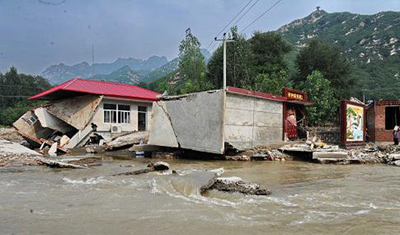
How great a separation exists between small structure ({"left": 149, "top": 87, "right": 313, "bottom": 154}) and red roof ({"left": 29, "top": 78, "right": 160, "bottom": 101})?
6.07 meters

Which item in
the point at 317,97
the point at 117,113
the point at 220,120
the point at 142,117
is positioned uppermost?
the point at 317,97

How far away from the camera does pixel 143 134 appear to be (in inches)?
703

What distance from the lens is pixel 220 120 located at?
12.5 metres

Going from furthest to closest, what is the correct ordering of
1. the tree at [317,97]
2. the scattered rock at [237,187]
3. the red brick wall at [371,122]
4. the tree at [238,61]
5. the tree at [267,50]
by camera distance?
the tree at [267,50] < the tree at [238,61] < the tree at [317,97] < the red brick wall at [371,122] < the scattered rock at [237,187]

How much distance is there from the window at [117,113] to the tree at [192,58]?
19.7 metres

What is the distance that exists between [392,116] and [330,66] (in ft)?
48.3

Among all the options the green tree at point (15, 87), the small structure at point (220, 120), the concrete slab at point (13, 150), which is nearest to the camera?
the concrete slab at point (13, 150)

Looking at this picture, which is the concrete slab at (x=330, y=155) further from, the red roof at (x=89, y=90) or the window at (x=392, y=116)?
the red roof at (x=89, y=90)

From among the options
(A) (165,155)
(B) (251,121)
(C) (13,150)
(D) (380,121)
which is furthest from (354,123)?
(C) (13,150)

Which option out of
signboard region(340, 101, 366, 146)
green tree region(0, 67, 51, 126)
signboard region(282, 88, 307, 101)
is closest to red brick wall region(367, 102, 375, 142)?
signboard region(340, 101, 366, 146)

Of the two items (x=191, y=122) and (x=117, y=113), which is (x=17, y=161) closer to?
(x=191, y=122)

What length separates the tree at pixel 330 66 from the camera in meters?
33.2

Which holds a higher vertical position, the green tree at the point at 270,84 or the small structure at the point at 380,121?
the green tree at the point at 270,84

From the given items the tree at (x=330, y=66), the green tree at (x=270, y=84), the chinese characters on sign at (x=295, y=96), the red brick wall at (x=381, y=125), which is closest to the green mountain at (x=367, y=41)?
the tree at (x=330, y=66)
